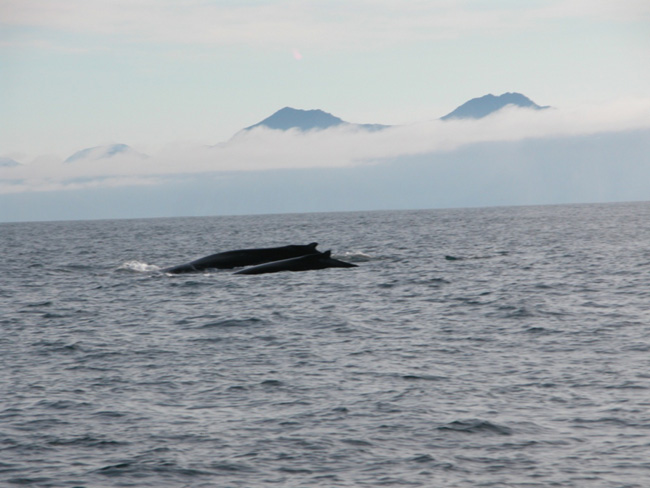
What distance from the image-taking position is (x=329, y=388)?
53.5 ft

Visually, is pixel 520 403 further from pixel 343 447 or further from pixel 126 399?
pixel 126 399

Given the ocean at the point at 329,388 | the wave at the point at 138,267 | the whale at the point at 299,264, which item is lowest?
the ocean at the point at 329,388

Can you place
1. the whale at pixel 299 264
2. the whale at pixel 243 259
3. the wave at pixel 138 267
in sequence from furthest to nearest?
1. the wave at pixel 138 267
2. the whale at pixel 243 259
3. the whale at pixel 299 264

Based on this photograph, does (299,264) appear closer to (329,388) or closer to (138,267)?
(138,267)

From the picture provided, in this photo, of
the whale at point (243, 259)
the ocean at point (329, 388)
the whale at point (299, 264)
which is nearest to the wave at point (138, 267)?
the whale at point (243, 259)

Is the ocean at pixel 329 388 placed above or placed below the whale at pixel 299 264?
below

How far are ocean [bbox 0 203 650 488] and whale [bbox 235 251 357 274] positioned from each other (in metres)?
6.54

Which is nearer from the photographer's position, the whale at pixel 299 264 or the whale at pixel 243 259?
the whale at pixel 299 264

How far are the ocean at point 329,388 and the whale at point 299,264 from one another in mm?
6537

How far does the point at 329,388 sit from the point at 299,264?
24899mm

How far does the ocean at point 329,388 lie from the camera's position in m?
12.0

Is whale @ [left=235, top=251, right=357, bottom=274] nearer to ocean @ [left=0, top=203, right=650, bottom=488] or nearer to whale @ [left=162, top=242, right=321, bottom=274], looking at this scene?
whale @ [left=162, top=242, right=321, bottom=274]

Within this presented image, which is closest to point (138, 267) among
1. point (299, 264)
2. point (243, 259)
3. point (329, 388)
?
point (243, 259)

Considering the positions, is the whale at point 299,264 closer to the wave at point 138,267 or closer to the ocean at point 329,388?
the ocean at point 329,388
